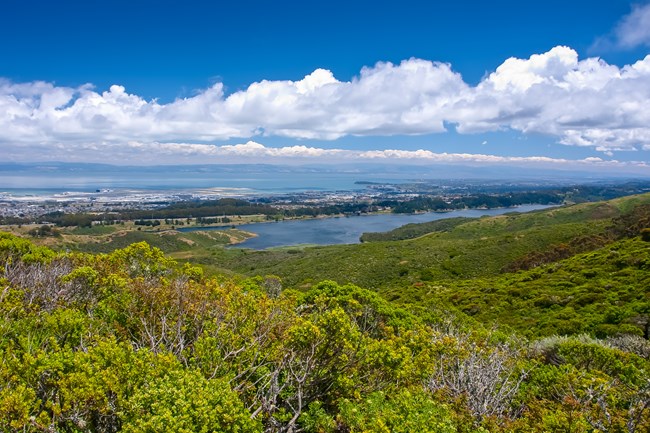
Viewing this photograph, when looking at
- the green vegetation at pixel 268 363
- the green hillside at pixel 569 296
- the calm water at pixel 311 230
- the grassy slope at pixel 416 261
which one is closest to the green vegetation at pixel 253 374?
the green vegetation at pixel 268 363

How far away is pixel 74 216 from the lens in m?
165

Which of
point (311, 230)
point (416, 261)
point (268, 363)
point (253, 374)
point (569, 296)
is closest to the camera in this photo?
point (268, 363)

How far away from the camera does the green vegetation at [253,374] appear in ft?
22.6

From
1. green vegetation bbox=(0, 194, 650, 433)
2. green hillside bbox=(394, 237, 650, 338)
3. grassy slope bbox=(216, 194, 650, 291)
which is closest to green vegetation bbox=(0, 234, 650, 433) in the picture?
green vegetation bbox=(0, 194, 650, 433)

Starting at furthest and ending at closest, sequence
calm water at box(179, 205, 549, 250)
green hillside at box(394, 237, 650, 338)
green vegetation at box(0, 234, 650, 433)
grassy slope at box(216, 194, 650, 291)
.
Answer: calm water at box(179, 205, 549, 250) < grassy slope at box(216, 194, 650, 291) < green hillside at box(394, 237, 650, 338) < green vegetation at box(0, 234, 650, 433)

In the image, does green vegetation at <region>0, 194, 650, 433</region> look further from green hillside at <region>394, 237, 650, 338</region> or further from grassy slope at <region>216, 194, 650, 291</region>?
grassy slope at <region>216, 194, 650, 291</region>

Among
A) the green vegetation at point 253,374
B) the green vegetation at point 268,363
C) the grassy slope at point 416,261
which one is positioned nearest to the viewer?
the green vegetation at point 253,374

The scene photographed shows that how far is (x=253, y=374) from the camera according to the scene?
10727 mm

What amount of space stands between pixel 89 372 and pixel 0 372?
153cm

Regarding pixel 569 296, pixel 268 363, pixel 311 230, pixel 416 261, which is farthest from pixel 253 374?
pixel 311 230

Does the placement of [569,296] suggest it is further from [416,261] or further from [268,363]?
[416,261]

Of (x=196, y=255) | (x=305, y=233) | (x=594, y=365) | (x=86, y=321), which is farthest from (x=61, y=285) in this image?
(x=305, y=233)

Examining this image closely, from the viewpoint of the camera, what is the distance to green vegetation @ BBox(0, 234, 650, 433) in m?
6.88

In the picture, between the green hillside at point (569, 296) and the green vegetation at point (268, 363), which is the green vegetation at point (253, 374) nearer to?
the green vegetation at point (268, 363)
